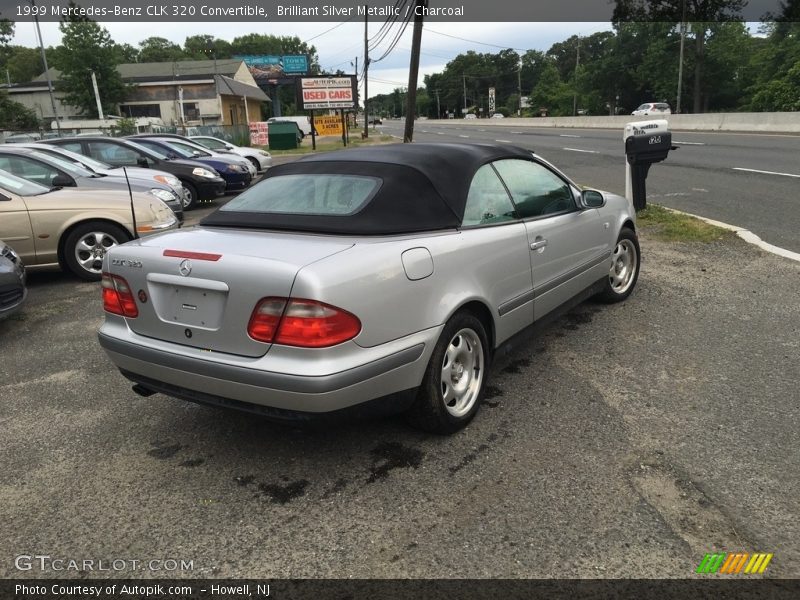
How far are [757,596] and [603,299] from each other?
343cm

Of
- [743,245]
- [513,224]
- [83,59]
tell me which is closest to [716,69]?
[83,59]

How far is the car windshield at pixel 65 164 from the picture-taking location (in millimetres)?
8266

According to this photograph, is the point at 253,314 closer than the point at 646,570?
No

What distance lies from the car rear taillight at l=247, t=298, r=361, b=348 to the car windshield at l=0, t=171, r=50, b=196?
18.3ft

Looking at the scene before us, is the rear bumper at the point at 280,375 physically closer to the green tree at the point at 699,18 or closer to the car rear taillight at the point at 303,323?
the car rear taillight at the point at 303,323

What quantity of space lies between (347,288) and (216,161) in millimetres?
12466

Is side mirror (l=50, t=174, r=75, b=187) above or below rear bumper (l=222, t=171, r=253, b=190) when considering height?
above

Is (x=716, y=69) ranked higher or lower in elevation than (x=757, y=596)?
higher

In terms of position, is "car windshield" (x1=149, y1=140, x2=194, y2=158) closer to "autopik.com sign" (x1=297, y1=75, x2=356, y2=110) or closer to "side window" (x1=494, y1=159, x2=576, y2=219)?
"side window" (x1=494, y1=159, x2=576, y2=219)

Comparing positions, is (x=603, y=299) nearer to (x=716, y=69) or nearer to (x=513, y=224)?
(x=513, y=224)

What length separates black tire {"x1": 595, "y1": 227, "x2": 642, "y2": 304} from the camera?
5.30 m

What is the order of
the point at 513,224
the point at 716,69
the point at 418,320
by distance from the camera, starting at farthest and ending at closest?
the point at 716,69 < the point at 513,224 < the point at 418,320

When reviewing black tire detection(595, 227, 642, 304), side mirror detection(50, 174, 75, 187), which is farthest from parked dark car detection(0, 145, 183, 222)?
black tire detection(595, 227, 642, 304)

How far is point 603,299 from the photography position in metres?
5.39
